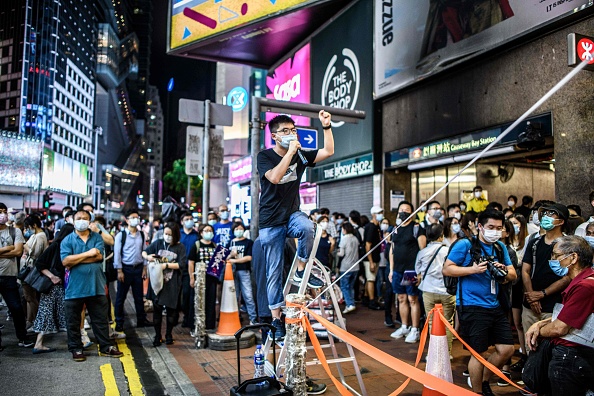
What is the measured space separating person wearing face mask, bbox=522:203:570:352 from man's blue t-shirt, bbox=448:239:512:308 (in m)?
0.79

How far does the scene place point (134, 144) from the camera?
447ft

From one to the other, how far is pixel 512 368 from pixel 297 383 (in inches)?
149

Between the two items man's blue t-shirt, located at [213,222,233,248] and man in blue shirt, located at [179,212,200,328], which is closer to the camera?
man in blue shirt, located at [179,212,200,328]

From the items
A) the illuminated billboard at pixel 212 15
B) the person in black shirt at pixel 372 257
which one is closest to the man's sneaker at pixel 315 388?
the person in black shirt at pixel 372 257

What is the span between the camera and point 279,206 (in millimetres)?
4254

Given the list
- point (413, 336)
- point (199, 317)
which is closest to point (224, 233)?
point (199, 317)

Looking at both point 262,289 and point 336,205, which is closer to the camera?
point 262,289

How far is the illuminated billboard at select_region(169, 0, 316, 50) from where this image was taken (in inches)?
730

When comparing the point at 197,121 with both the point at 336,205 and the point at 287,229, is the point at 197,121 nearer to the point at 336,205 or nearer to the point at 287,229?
the point at 287,229

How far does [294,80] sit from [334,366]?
59.8 ft

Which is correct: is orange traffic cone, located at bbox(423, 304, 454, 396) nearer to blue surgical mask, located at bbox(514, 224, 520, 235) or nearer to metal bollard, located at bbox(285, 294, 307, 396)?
metal bollard, located at bbox(285, 294, 307, 396)

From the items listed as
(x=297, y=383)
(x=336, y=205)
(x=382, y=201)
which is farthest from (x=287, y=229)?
(x=336, y=205)

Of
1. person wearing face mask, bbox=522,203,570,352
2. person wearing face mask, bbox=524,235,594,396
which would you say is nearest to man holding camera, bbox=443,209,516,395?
person wearing face mask, bbox=522,203,570,352

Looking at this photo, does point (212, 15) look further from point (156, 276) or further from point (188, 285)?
point (156, 276)
